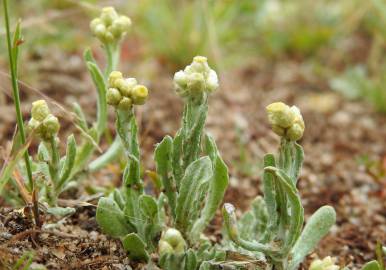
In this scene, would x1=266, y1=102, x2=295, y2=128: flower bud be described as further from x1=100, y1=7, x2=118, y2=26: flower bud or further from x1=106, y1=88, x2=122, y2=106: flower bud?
x1=100, y1=7, x2=118, y2=26: flower bud

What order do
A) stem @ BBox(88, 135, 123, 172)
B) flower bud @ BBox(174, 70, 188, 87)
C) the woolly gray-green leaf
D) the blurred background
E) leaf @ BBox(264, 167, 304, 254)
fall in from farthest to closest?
the blurred background < stem @ BBox(88, 135, 123, 172) < the woolly gray-green leaf < flower bud @ BBox(174, 70, 188, 87) < leaf @ BBox(264, 167, 304, 254)

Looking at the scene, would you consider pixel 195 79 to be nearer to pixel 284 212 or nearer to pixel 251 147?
pixel 284 212

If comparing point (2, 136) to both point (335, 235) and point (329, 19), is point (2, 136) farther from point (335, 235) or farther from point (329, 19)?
point (329, 19)

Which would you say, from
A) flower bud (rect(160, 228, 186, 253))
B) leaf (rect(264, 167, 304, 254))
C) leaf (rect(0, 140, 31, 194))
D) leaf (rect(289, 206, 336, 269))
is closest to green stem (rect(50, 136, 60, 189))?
leaf (rect(0, 140, 31, 194))

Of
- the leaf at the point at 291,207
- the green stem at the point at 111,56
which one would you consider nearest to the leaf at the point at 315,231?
the leaf at the point at 291,207

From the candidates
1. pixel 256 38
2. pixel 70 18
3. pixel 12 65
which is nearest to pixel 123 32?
pixel 12 65

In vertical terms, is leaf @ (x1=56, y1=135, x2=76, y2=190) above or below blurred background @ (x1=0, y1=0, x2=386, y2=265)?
below

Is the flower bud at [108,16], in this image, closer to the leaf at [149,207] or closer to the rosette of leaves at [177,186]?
the rosette of leaves at [177,186]
